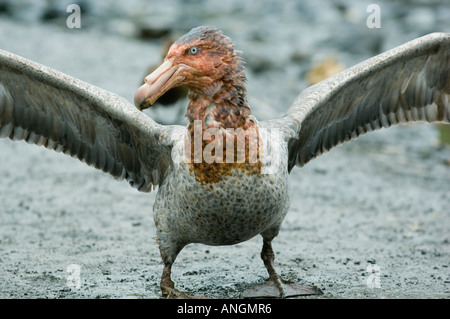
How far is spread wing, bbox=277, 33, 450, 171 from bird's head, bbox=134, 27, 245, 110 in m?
1.26

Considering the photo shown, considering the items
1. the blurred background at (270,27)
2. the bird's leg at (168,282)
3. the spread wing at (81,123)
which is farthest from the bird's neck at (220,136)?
the blurred background at (270,27)

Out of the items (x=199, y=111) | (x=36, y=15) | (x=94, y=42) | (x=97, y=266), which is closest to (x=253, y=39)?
(x=94, y=42)

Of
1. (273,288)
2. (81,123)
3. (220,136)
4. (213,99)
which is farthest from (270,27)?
(220,136)

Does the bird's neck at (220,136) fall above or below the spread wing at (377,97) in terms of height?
below

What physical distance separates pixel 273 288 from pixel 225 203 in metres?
1.15

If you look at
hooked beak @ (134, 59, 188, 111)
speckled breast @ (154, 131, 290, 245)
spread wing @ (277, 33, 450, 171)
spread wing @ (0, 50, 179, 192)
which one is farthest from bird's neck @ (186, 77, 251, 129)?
spread wing @ (277, 33, 450, 171)

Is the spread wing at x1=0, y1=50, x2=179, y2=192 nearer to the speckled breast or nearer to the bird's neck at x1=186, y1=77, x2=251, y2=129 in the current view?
the speckled breast

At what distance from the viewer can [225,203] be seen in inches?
222

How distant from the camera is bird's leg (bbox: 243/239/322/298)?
20.7 feet

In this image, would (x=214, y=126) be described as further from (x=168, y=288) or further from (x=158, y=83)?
(x=168, y=288)

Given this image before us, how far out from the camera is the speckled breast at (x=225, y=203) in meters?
5.62

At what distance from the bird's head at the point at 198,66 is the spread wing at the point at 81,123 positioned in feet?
2.52

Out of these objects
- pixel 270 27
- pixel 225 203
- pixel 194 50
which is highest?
pixel 270 27

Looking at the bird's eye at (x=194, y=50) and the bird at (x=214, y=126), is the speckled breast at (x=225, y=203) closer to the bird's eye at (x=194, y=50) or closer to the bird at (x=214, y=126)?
the bird at (x=214, y=126)
